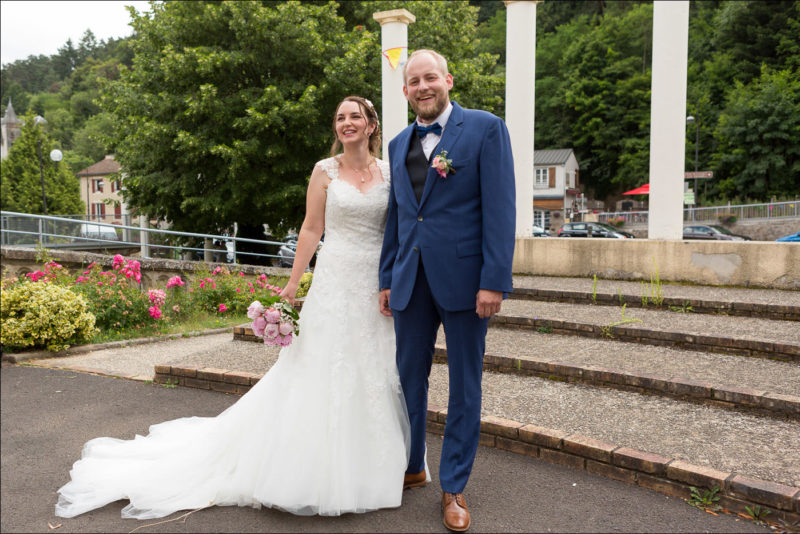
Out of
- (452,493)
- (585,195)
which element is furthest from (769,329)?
(585,195)

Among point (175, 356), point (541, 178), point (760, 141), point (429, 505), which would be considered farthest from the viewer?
point (541, 178)

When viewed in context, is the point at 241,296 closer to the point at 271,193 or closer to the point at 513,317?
the point at 513,317

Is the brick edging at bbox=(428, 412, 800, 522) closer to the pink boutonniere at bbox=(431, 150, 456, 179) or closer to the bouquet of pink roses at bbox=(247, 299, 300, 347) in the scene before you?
the bouquet of pink roses at bbox=(247, 299, 300, 347)

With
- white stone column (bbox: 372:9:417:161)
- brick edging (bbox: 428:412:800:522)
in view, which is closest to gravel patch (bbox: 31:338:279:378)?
brick edging (bbox: 428:412:800:522)

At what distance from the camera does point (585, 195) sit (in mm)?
63062

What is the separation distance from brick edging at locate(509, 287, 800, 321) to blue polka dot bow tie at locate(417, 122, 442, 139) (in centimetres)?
488

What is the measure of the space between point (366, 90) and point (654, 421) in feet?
46.7

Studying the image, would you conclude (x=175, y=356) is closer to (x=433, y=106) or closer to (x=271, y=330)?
(x=271, y=330)

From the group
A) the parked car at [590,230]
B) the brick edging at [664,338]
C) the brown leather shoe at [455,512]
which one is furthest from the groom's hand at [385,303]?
the parked car at [590,230]

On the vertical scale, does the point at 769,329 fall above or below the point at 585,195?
below

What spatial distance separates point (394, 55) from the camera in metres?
11.7

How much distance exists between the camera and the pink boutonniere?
307 cm

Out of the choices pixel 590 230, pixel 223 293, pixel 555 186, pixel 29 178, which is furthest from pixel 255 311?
pixel 555 186

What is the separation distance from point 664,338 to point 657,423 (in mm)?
2359
